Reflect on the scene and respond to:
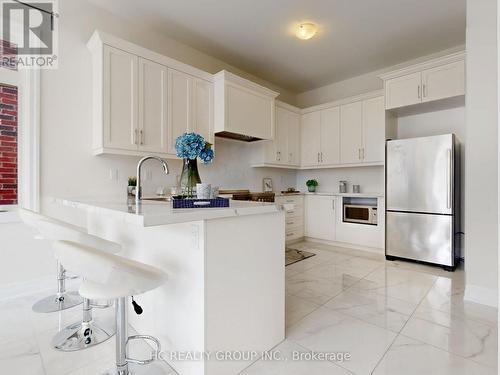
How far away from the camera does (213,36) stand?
3.34 metres

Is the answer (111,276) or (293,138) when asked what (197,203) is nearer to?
(111,276)

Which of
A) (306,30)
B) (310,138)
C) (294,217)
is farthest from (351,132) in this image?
(306,30)

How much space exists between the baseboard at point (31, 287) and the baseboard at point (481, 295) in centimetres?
371

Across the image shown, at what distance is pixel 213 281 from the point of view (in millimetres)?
1276

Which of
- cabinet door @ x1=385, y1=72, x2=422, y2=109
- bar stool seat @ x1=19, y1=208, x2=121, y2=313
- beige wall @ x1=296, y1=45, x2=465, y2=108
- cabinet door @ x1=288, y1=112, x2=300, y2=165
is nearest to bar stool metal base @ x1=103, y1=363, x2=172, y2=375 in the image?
bar stool seat @ x1=19, y1=208, x2=121, y2=313

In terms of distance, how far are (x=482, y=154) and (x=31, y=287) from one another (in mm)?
4248

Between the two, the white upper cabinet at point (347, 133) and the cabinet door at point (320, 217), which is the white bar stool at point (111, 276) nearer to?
the cabinet door at point (320, 217)

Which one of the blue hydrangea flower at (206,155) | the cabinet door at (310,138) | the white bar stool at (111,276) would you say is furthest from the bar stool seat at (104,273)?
the cabinet door at (310,138)

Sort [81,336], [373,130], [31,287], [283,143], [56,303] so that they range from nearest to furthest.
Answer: [81,336], [56,303], [31,287], [373,130], [283,143]

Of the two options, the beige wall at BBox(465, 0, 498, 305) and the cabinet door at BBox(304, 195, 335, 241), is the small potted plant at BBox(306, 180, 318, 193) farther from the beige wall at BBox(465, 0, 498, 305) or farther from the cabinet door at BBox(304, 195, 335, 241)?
the beige wall at BBox(465, 0, 498, 305)

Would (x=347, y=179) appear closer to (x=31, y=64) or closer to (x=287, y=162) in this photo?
(x=287, y=162)

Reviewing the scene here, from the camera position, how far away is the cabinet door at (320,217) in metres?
4.33

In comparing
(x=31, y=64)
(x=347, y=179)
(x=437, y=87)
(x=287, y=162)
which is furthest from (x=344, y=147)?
(x=31, y=64)

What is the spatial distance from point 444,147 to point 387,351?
2.58 m
